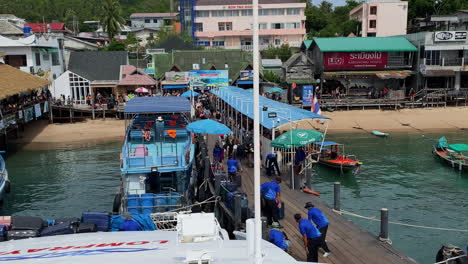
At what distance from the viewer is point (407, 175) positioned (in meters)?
28.0

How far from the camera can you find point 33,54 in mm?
49906

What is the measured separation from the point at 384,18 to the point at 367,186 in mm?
63648

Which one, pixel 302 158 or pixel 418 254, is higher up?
pixel 302 158

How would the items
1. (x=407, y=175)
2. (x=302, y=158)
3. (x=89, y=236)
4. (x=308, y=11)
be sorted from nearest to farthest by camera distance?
(x=89, y=236)
(x=302, y=158)
(x=407, y=175)
(x=308, y=11)

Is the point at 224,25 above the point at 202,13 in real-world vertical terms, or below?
below

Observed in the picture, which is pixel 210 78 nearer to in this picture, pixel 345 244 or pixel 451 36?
pixel 451 36

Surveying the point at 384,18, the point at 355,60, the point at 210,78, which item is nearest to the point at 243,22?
the point at 384,18

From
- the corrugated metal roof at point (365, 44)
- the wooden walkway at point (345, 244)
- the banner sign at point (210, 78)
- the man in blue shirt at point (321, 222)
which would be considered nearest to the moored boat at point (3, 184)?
the wooden walkway at point (345, 244)

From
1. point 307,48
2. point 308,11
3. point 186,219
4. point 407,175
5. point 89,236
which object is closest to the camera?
point 186,219

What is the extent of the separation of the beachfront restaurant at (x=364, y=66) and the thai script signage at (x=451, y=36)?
2.91 m

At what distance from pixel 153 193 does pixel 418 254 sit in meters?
10.3

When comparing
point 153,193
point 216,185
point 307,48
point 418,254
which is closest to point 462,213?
point 418,254

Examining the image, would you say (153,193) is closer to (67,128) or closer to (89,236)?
(89,236)

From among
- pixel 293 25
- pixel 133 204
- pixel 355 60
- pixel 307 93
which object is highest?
pixel 293 25
